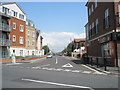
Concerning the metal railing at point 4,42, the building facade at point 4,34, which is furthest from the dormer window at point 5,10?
the metal railing at point 4,42

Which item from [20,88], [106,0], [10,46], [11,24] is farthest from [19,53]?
[20,88]

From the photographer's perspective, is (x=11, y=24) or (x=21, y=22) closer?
(x=11, y=24)

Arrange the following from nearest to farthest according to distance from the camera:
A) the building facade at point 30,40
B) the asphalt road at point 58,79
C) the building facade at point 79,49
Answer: the asphalt road at point 58,79 → the building facade at point 79,49 → the building facade at point 30,40

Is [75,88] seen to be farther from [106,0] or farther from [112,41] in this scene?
[106,0]

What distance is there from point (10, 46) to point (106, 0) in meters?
28.7

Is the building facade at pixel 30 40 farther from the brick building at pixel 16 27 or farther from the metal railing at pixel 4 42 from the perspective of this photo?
the metal railing at pixel 4 42

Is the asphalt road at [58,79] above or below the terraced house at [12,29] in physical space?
below

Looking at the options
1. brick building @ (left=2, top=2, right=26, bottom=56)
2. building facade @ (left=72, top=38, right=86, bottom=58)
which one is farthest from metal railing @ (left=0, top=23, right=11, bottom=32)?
building facade @ (left=72, top=38, right=86, bottom=58)

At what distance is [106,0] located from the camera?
17938 mm

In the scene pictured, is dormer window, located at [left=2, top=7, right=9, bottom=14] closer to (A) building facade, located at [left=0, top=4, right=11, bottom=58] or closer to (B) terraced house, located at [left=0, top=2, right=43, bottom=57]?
(B) terraced house, located at [left=0, top=2, right=43, bottom=57]

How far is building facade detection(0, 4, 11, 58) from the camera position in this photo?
120ft

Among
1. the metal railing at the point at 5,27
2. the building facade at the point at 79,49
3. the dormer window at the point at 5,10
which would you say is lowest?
the building facade at the point at 79,49

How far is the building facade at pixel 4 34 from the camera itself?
1443 inches

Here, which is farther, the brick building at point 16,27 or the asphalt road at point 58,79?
the brick building at point 16,27
